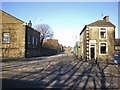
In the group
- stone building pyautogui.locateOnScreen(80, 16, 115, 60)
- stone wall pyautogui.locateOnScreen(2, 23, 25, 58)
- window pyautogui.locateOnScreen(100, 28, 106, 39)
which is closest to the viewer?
stone building pyautogui.locateOnScreen(80, 16, 115, 60)

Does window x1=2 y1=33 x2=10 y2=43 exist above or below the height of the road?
above

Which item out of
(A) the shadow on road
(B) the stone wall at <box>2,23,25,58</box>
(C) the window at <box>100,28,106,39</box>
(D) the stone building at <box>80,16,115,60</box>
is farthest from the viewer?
(B) the stone wall at <box>2,23,25,58</box>

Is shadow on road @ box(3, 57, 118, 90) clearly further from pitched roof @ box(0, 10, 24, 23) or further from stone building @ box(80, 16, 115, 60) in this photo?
pitched roof @ box(0, 10, 24, 23)

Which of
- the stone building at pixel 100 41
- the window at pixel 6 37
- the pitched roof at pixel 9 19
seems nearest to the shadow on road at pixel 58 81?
the stone building at pixel 100 41

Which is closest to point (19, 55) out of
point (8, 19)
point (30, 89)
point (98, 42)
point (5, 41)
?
point (5, 41)

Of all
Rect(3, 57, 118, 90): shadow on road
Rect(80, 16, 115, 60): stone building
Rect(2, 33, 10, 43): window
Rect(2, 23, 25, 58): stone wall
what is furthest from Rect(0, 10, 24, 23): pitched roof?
Rect(3, 57, 118, 90): shadow on road

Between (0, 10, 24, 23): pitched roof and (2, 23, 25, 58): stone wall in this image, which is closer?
(2, 23, 25, 58): stone wall

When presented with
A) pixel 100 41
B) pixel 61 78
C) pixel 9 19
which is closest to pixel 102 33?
pixel 100 41

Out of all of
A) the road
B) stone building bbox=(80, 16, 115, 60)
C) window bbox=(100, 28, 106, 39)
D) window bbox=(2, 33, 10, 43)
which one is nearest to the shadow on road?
the road

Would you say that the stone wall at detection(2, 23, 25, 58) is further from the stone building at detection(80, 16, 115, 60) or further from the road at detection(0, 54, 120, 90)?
the stone building at detection(80, 16, 115, 60)

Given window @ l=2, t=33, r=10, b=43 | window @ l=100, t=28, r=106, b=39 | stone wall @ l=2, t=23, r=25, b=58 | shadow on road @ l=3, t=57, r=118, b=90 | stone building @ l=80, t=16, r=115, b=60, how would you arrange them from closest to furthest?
shadow on road @ l=3, t=57, r=118, b=90 → stone building @ l=80, t=16, r=115, b=60 → window @ l=100, t=28, r=106, b=39 → stone wall @ l=2, t=23, r=25, b=58 → window @ l=2, t=33, r=10, b=43

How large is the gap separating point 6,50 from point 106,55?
21134 millimetres

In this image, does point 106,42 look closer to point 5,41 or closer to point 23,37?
point 23,37

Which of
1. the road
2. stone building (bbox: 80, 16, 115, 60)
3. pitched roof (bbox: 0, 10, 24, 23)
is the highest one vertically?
pitched roof (bbox: 0, 10, 24, 23)
